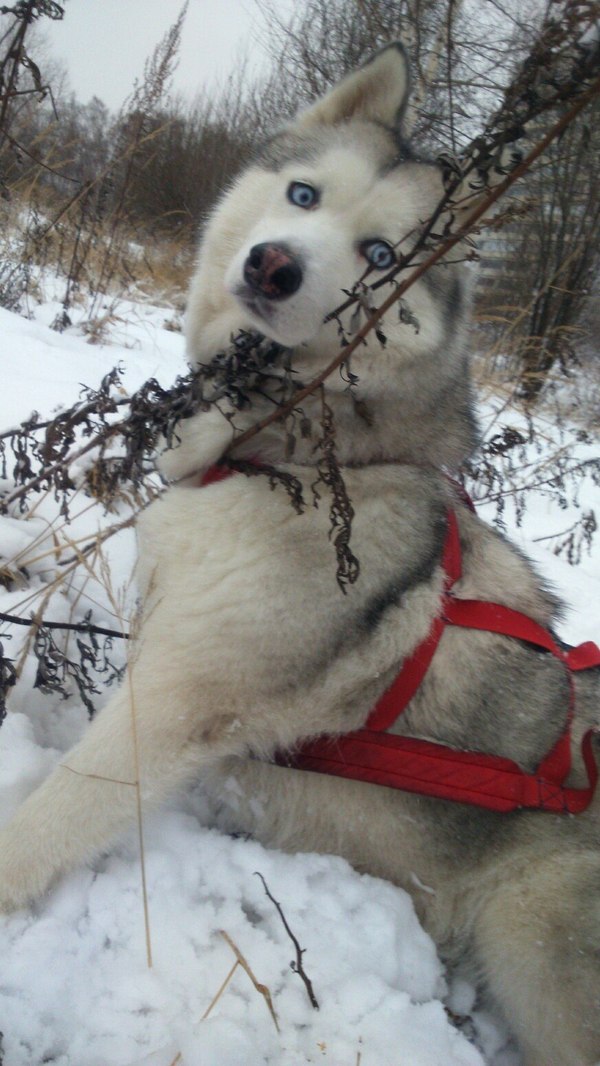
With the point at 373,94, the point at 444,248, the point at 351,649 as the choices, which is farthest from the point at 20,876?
the point at 373,94

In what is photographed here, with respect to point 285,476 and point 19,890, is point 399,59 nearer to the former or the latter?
point 285,476

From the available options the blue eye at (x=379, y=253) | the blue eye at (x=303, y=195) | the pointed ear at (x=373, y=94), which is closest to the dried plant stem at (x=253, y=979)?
the blue eye at (x=379, y=253)

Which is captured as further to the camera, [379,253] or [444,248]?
[379,253]

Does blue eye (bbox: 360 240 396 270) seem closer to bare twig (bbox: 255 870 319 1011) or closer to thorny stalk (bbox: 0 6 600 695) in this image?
thorny stalk (bbox: 0 6 600 695)

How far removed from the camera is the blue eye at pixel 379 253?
67.3 inches

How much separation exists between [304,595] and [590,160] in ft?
36.7

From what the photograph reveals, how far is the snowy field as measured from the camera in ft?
4.32

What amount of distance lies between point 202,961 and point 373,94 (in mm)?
2331

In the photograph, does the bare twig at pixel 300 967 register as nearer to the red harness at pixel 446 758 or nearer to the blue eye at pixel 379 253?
the red harness at pixel 446 758

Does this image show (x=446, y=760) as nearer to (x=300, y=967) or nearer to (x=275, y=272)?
(x=300, y=967)

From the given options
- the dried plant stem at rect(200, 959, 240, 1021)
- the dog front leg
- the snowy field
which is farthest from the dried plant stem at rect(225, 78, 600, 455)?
the dried plant stem at rect(200, 959, 240, 1021)

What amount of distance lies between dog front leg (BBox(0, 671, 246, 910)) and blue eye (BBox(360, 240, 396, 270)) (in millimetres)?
1177

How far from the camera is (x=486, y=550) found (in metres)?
1.97

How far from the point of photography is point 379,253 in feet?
5.73
